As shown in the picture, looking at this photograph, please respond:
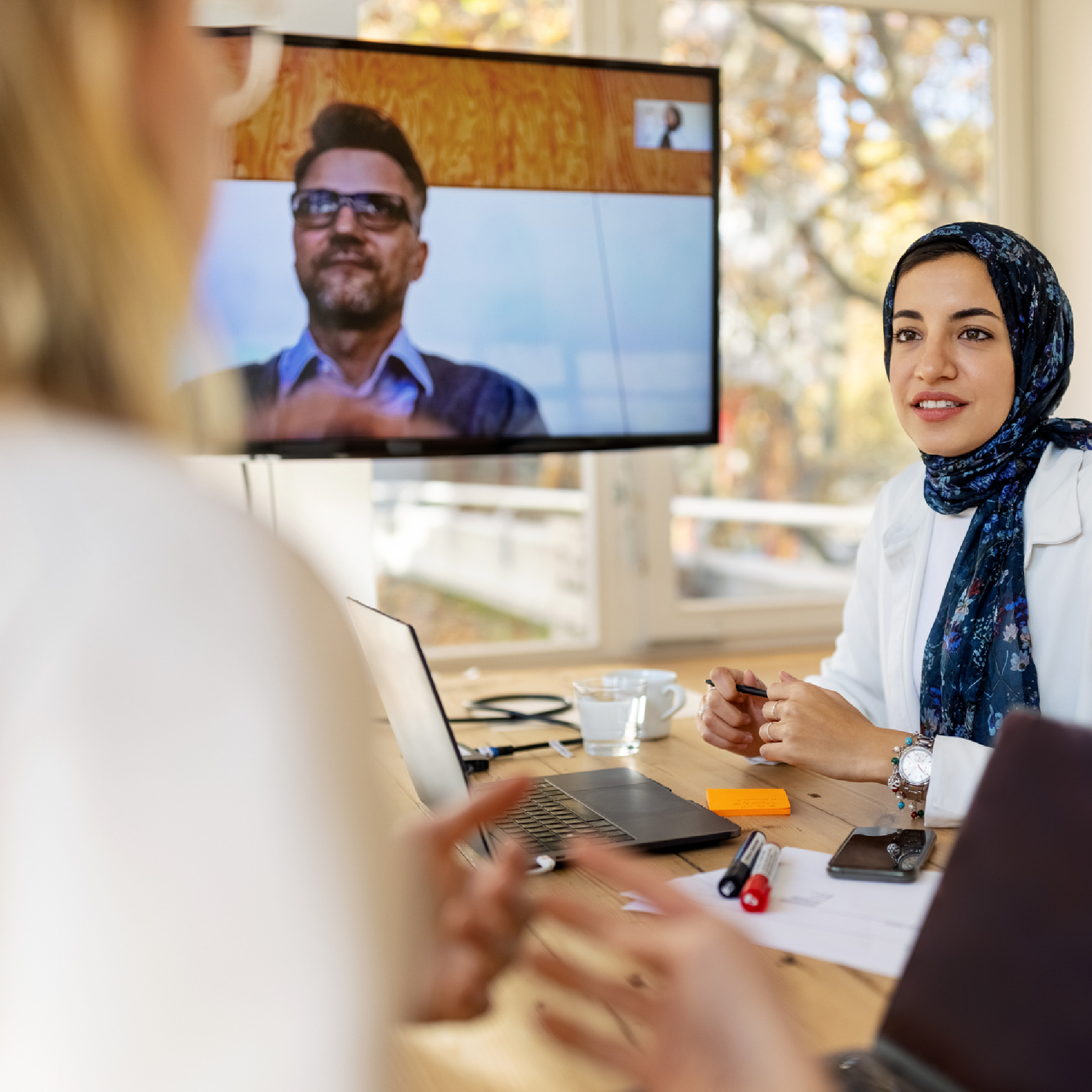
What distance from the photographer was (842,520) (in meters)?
2.92

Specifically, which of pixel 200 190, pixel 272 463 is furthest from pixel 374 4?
pixel 200 190

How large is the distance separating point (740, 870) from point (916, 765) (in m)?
0.37

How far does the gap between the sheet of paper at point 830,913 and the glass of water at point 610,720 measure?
1.72ft

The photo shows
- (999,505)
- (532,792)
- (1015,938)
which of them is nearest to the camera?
(1015,938)

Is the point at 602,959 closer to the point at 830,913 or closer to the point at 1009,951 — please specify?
the point at 830,913

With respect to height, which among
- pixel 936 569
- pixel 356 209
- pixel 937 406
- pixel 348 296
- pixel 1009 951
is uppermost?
pixel 356 209

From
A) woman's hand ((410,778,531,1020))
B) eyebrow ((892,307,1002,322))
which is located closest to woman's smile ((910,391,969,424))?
eyebrow ((892,307,1002,322))

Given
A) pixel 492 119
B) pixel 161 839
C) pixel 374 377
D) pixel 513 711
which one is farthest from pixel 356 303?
pixel 161 839

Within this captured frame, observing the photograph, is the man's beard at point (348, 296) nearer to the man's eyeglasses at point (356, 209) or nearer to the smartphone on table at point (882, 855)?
the man's eyeglasses at point (356, 209)

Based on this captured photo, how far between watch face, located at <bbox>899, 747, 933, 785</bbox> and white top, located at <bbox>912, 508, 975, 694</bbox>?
42 centimetres

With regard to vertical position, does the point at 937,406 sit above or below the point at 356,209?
below

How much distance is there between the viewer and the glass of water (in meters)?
1.58

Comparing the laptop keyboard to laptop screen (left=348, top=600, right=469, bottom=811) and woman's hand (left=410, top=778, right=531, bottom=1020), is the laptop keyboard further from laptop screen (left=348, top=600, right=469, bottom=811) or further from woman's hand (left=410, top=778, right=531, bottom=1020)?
woman's hand (left=410, top=778, right=531, bottom=1020)

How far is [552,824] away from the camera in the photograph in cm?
120
